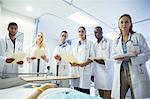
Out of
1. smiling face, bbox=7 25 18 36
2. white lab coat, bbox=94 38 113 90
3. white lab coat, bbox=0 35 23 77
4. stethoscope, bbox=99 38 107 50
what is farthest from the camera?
stethoscope, bbox=99 38 107 50

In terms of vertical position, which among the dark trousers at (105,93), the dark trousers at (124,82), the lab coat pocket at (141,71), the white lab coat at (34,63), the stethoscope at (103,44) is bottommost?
the dark trousers at (105,93)

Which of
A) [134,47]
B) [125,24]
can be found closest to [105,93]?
[134,47]

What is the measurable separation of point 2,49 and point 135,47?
5.37 ft

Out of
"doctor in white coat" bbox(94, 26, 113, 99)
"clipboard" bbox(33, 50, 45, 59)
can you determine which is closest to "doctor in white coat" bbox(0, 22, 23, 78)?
"clipboard" bbox(33, 50, 45, 59)

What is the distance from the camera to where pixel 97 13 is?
3.60 m

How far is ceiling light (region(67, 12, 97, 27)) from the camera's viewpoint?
12.2 feet

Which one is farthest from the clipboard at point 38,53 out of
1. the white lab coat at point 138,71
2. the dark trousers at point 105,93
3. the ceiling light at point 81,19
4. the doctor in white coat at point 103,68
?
the ceiling light at point 81,19

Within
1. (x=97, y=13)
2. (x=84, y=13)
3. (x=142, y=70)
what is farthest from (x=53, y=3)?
(x=142, y=70)

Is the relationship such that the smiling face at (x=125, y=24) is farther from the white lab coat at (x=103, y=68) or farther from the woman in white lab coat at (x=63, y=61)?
the woman in white lab coat at (x=63, y=61)

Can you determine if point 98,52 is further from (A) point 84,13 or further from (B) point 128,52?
(A) point 84,13

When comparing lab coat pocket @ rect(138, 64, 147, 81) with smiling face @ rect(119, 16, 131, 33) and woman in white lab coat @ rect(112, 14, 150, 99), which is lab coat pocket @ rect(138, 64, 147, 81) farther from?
smiling face @ rect(119, 16, 131, 33)

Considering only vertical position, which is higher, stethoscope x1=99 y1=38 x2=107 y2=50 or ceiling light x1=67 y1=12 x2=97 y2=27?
ceiling light x1=67 y1=12 x2=97 y2=27

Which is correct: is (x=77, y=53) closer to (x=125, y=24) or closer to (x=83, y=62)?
(x=83, y=62)

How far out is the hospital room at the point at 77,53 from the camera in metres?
1.59
